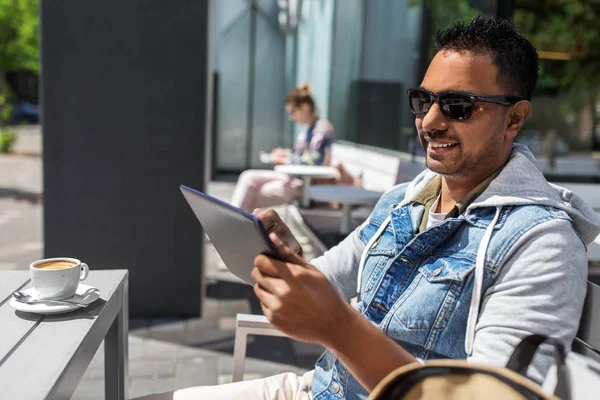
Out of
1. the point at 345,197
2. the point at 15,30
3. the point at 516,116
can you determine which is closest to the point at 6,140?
the point at 15,30

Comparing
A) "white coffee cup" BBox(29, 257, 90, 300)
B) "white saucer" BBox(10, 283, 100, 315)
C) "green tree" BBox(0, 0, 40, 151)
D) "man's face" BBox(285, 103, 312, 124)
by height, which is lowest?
"white saucer" BBox(10, 283, 100, 315)

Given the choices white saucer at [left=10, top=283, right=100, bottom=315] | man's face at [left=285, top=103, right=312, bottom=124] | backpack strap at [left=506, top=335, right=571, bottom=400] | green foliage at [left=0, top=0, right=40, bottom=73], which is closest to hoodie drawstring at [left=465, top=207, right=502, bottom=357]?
backpack strap at [left=506, top=335, right=571, bottom=400]

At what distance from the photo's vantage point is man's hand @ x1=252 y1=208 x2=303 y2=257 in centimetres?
157

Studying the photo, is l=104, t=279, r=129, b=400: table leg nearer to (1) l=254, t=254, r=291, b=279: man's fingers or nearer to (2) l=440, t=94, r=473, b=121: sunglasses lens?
(1) l=254, t=254, r=291, b=279: man's fingers

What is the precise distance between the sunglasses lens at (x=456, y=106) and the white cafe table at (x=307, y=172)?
379 centimetres

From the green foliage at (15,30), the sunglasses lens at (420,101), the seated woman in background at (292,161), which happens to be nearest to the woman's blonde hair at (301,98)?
the seated woman in background at (292,161)

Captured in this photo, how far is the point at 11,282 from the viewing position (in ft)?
5.75

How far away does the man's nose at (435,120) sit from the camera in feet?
4.71

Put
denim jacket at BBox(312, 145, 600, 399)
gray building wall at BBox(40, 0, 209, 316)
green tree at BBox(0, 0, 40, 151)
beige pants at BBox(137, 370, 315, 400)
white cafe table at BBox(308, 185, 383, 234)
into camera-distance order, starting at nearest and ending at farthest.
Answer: denim jacket at BBox(312, 145, 600, 399) → beige pants at BBox(137, 370, 315, 400) → gray building wall at BBox(40, 0, 209, 316) → white cafe table at BBox(308, 185, 383, 234) → green tree at BBox(0, 0, 40, 151)

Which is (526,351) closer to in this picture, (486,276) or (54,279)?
(486,276)

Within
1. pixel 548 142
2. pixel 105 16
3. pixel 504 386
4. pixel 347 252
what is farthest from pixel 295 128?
pixel 504 386

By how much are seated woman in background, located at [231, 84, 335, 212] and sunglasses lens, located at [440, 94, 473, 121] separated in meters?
4.29

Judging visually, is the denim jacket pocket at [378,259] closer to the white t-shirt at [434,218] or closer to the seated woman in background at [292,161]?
the white t-shirt at [434,218]

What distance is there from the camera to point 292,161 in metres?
6.16
